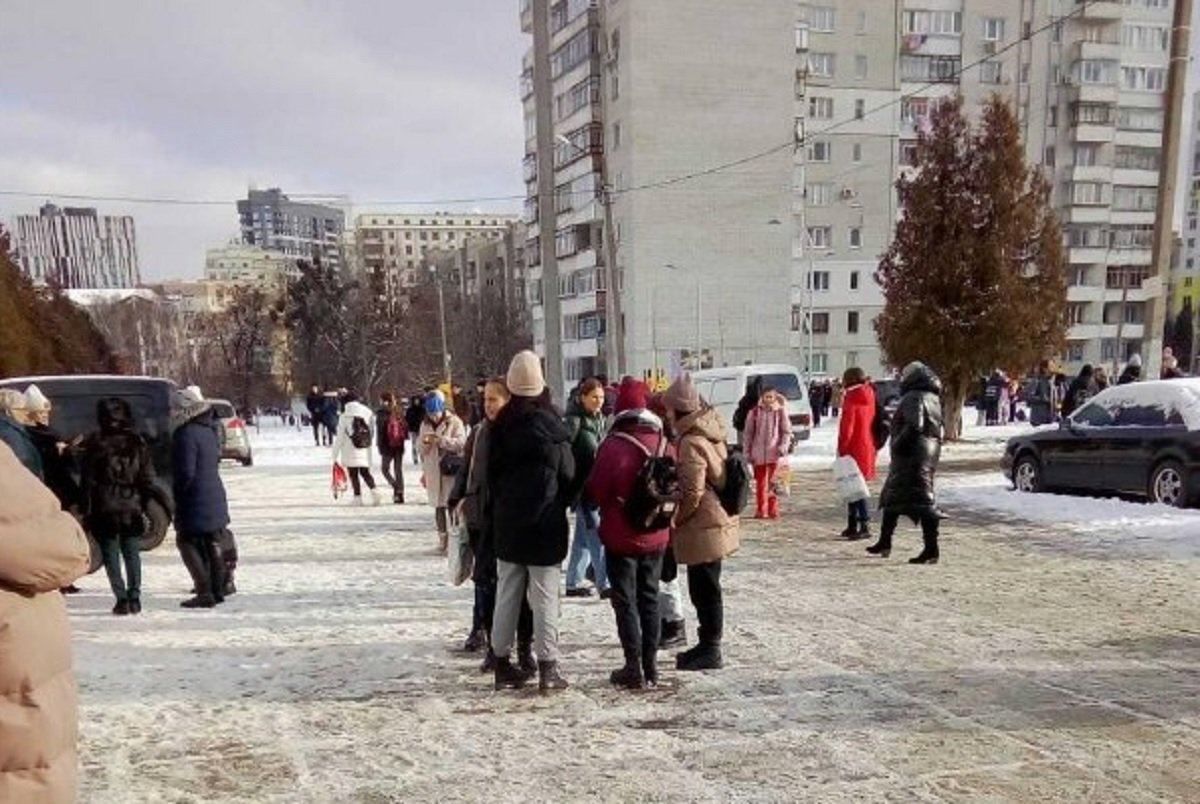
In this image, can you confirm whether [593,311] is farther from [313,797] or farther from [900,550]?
[313,797]

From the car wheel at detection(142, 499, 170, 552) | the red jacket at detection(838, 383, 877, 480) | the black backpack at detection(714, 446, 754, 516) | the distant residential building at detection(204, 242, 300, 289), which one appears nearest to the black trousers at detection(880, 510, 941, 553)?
the red jacket at detection(838, 383, 877, 480)

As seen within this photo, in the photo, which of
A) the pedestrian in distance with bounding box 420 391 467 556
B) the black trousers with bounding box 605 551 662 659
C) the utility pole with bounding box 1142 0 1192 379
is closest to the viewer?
the black trousers with bounding box 605 551 662 659

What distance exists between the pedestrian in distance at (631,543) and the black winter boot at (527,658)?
485 millimetres

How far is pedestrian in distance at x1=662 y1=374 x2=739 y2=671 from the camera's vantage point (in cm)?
482

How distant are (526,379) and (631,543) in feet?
3.53

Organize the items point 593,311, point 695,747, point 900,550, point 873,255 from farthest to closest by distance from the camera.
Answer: point 873,255 → point 593,311 → point 900,550 → point 695,747

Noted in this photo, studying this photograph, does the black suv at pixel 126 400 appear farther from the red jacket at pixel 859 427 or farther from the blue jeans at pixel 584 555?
the red jacket at pixel 859 427

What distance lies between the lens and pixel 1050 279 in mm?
19250

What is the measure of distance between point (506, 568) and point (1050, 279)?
18.7 metres

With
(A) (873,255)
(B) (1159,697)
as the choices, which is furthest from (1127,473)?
(A) (873,255)

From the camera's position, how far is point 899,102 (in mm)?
48500

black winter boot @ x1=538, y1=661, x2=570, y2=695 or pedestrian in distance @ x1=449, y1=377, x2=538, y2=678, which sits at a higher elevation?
pedestrian in distance @ x1=449, y1=377, x2=538, y2=678

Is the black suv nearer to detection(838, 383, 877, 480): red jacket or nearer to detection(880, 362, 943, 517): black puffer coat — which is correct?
detection(838, 383, 877, 480): red jacket

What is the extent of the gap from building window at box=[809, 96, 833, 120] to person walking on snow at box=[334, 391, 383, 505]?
137 feet
